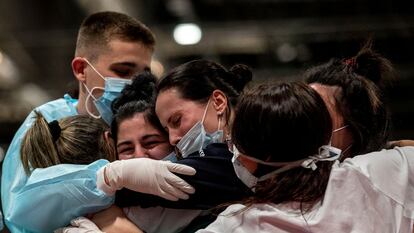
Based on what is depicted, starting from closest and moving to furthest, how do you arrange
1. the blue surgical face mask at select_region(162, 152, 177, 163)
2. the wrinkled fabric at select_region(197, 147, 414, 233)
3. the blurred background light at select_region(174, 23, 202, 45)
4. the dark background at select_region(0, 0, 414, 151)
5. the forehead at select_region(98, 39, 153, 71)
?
1. the wrinkled fabric at select_region(197, 147, 414, 233)
2. the blue surgical face mask at select_region(162, 152, 177, 163)
3. the forehead at select_region(98, 39, 153, 71)
4. the dark background at select_region(0, 0, 414, 151)
5. the blurred background light at select_region(174, 23, 202, 45)

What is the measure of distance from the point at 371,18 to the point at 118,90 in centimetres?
545

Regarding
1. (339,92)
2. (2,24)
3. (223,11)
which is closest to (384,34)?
(223,11)

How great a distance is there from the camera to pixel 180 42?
7.82 metres

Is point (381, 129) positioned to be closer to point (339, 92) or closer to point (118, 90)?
point (339, 92)

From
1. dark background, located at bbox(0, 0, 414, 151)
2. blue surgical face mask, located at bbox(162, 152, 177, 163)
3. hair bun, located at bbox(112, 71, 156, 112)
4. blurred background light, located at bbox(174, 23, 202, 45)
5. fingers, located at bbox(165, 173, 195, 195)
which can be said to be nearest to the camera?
fingers, located at bbox(165, 173, 195, 195)

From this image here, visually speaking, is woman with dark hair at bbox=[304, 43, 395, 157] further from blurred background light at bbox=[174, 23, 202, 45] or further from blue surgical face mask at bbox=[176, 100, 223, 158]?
blurred background light at bbox=[174, 23, 202, 45]

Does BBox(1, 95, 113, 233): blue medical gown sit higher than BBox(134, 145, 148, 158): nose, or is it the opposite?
BBox(134, 145, 148, 158): nose

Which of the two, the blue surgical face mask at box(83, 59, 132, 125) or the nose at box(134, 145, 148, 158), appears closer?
the nose at box(134, 145, 148, 158)

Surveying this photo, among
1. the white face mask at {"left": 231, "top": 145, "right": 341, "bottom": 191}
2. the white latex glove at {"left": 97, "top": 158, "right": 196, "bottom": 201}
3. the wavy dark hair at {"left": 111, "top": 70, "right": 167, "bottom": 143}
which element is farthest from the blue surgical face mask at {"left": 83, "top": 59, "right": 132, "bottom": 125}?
the white face mask at {"left": 231, "top": 145, "right": 341, "bottom": 191}

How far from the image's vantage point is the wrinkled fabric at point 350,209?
5.34 ft

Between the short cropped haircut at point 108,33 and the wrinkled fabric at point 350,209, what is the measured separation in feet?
3.78

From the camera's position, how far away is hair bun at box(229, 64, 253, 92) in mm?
2155

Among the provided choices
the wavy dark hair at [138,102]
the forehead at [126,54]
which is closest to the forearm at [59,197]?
the wavy dark hair at [138,102]

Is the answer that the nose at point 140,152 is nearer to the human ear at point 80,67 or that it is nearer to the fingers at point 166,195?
the fingers at point 166,195
